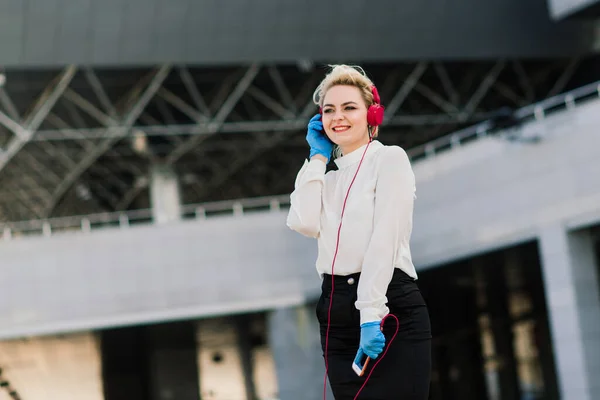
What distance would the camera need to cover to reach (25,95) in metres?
38.2

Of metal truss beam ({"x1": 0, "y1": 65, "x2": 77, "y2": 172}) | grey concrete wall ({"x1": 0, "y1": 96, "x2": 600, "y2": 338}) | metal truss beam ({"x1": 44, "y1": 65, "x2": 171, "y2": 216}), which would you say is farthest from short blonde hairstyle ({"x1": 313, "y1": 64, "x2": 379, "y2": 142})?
metal truss beam ({"x1": 44, "y1": 65, "x2": 171, "y2": 216})

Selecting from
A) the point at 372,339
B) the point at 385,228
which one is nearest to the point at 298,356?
the point at 385,228

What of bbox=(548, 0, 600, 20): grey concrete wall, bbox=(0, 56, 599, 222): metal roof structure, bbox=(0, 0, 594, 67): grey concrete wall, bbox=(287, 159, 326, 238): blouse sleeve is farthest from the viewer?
bbox=(0, 56, 599, 222): metal roof structure

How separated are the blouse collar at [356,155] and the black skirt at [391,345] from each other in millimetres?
491

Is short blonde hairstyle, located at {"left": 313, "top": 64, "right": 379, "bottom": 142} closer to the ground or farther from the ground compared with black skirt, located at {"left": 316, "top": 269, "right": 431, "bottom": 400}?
farther from the ground

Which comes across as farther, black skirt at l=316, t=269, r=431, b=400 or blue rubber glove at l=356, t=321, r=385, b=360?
black skirt at l=316, t=269, r=431, b=400

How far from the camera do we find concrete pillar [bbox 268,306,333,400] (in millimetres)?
27500

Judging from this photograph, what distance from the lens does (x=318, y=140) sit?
455 cm

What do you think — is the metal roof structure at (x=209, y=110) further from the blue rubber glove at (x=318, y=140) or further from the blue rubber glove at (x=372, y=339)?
the blue rubber glove at (x=372, y=339)

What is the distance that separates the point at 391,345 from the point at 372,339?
163 mm

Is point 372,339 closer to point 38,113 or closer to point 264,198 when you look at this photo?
point 38,113

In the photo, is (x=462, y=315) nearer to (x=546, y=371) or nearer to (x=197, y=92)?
(x=546, y=371)

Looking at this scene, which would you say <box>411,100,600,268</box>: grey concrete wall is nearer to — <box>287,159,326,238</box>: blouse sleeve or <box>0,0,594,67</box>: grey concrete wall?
<box>0,0,594,67</box>: grey concrete wall

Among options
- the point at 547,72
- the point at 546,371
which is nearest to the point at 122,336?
the point at 546,371
